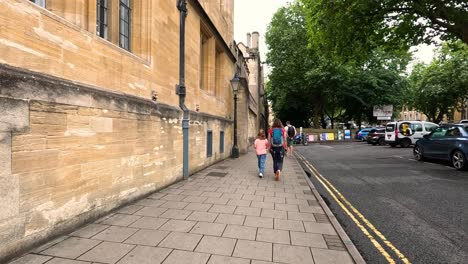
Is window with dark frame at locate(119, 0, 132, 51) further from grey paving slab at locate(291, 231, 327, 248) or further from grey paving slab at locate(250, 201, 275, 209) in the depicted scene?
grey paving slab at locate(291, 231, 327, 248)

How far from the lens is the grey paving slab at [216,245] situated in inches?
136

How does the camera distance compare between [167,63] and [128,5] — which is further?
[167,63]

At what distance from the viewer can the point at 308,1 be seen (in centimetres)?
1515

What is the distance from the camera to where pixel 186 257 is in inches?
129

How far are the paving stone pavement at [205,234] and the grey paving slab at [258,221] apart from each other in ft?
0.05

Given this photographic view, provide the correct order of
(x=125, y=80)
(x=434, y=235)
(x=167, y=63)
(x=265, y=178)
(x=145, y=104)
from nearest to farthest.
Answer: (x=434, y=235) → (x=125, y=80) → (x=145, y=104) → (x=167, y=63) → (x=265, y=178)

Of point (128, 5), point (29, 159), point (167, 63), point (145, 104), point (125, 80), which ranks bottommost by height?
point (29, 159)

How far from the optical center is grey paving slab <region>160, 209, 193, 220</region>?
4.75 meters

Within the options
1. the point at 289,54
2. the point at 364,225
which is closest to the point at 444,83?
the point at 289,54

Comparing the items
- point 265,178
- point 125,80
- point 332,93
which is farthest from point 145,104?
point 332,93

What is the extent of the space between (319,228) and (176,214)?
2.37m

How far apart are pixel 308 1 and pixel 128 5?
11.7m

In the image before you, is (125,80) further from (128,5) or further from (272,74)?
(272,74)

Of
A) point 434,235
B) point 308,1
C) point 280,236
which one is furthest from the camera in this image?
point 308,1
